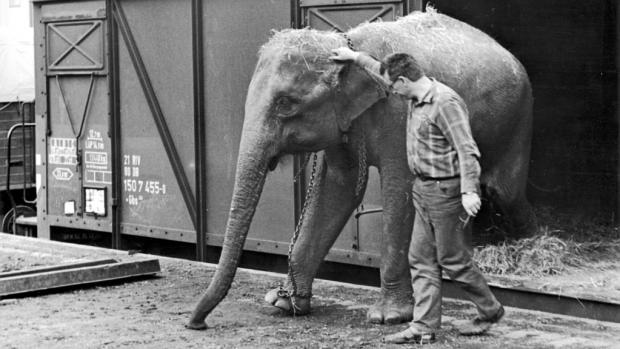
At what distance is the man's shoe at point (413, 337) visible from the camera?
24.7 ft

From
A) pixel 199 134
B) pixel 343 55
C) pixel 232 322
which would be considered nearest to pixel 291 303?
pixel 232 322

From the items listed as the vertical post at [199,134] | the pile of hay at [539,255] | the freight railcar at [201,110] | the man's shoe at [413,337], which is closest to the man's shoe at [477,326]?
the man's shoe at [413,337]

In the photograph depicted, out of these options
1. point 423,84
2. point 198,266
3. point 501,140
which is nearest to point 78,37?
point 198,266

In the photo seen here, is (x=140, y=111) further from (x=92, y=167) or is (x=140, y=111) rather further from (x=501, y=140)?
(x=501, y=140)

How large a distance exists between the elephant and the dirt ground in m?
0.28

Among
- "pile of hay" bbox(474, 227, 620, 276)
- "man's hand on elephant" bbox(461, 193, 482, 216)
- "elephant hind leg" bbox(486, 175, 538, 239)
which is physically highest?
"man's hand on elephant" bbox(461, 193, 482, 216)

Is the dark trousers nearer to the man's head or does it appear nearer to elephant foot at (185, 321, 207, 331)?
the man's head

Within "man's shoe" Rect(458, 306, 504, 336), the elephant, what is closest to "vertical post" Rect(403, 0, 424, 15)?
the elephant

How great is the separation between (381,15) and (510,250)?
84.9 inches

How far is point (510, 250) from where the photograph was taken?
9.58 m

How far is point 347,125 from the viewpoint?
8.31 metres

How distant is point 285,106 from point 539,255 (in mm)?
2601

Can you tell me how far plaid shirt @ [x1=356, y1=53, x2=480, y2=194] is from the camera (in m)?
7.36

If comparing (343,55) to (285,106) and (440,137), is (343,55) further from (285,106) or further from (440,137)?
(440,137)
